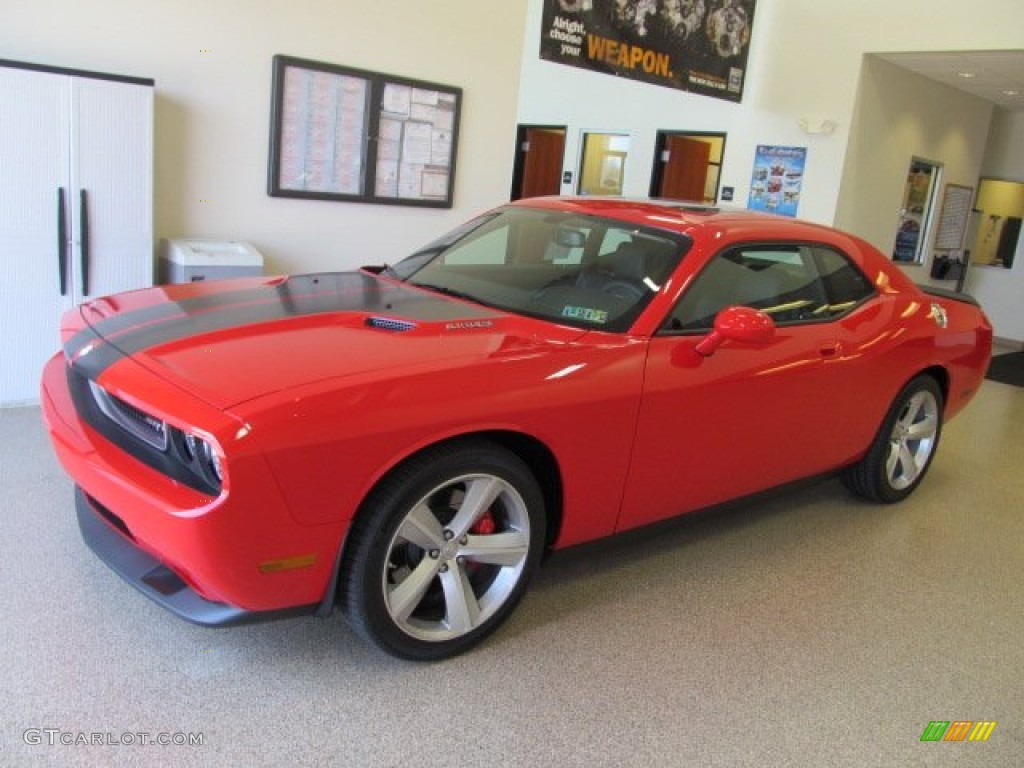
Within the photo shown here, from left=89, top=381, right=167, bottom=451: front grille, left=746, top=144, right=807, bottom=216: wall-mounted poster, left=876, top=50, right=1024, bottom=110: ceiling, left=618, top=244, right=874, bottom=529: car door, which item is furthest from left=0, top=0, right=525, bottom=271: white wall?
left=876, top=50, right=1024, bottom=110: ceiling

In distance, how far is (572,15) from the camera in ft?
20.0

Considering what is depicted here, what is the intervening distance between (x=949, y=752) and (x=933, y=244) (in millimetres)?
9397

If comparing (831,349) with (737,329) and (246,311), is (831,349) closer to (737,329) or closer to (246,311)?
(737,329)

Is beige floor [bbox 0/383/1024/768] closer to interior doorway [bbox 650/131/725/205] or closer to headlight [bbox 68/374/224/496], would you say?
headlight [bbox 68/374/224/496]

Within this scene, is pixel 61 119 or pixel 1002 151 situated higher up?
pixel 1002 151

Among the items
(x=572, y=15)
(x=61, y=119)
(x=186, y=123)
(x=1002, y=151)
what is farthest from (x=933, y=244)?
(x=61, y=119)

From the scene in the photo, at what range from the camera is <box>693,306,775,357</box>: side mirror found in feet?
8.58

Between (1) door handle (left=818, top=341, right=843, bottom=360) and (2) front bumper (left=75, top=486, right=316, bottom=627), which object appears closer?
(2) front bumper (left=75, top=486, right=316, bottom=627)

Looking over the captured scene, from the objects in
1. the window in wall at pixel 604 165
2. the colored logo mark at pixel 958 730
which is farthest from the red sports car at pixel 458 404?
the window in wall at pixel 604 165

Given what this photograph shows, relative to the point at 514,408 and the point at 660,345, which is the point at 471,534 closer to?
the point at 514,408

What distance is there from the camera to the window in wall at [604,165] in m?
10.9

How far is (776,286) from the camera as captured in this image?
A: 3.17 meters

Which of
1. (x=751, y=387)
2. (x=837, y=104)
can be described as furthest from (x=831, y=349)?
(x=837, y=104)

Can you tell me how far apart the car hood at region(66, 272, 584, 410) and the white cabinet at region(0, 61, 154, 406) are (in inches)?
63.9
